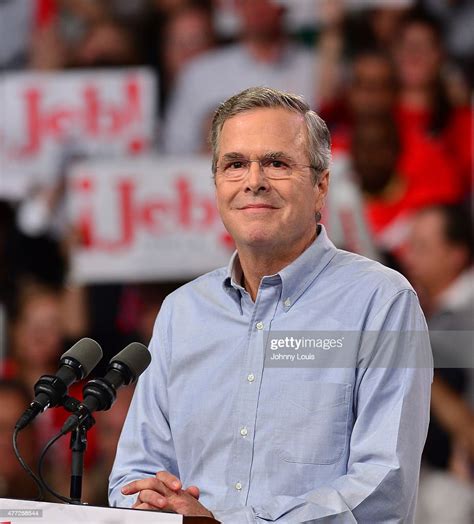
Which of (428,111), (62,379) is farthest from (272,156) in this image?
(428,111)

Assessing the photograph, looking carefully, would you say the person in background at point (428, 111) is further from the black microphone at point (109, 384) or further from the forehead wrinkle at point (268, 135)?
the black microphone at point (109, 384)

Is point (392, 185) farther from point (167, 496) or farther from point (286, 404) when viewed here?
point (167, 496)

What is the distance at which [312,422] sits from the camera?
2023 millimetres

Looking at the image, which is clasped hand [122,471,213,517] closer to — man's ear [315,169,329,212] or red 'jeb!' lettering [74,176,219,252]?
man's ear [315,169,329,212]

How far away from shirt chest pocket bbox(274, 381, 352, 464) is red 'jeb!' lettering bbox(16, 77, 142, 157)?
1753 millimetres

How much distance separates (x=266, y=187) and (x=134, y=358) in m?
0.47

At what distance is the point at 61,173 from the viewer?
358cm

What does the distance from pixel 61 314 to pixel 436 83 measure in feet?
4.84

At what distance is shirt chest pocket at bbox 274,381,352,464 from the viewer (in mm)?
1998

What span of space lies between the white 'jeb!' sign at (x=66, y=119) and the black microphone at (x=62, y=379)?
178cm

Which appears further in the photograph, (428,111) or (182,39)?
(182,39)

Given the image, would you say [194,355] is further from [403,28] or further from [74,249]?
[403,28]

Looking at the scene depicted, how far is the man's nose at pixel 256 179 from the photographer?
2090 mm

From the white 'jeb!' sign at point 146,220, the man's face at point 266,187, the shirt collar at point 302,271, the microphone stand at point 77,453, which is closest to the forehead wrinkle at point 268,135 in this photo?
the man's face at point 266,187
